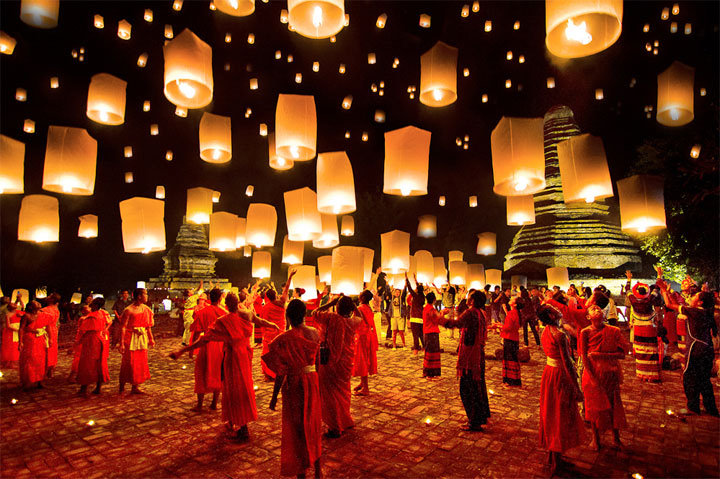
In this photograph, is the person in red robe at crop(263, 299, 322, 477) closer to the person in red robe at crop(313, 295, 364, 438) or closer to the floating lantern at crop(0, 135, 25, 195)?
the person in red robe at crop(313, 295, 364, 438)

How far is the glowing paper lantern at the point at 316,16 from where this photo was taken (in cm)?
372

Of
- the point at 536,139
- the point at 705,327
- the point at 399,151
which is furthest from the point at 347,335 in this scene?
the point at 705,327

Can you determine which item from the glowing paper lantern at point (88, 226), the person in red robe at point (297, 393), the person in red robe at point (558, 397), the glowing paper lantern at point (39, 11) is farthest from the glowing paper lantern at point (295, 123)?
the glowing paper lantern at point (88, 226)

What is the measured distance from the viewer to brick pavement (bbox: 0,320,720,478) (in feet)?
13.3

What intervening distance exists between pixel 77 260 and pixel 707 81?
3074cm

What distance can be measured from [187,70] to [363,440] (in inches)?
202

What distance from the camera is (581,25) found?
3574 mm

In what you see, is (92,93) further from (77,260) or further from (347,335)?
(77,260)

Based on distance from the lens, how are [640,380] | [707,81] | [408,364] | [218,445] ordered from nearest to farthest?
[218,445]
[640,380]
[408,364]
[707,81]

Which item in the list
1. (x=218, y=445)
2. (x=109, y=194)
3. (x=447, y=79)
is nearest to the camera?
(x=218, y=445)

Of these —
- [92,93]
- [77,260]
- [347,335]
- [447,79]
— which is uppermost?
[447,79]

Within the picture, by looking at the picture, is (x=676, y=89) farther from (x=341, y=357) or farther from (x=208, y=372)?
(x=208, y=372)

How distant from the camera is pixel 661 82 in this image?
6855mm

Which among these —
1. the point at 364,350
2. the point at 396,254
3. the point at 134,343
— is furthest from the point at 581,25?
the point at 134,343
